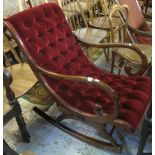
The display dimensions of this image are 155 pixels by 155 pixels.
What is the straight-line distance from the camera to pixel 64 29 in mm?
1883

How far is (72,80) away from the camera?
1390 mm

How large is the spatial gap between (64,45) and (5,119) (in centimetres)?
82

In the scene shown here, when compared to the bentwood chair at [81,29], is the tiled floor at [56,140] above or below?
below

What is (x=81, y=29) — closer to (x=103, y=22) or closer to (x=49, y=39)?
(x=103, y=22)

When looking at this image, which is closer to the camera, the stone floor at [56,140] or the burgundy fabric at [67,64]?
the burgundy fabric at [67,64]

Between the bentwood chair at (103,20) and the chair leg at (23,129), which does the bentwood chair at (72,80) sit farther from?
the bentwood chair at (103,20)

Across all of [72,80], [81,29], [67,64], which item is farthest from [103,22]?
[72,80]

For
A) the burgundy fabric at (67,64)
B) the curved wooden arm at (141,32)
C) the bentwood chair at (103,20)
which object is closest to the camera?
the burgundy fabric at (67,64)

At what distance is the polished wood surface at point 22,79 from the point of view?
1.66 meters

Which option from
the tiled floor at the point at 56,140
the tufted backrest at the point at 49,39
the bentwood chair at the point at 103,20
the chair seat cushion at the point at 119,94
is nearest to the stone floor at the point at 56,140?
the tiled floor at the point at 56,140

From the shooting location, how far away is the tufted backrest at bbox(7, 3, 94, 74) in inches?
61.3

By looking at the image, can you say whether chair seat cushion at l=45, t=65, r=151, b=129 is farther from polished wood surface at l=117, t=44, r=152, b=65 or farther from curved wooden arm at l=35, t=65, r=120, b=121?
polished wood surface at l=117, t=44, r=152, b=65

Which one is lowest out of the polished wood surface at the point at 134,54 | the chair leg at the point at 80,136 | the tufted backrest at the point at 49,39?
the chair leg at the point at 80,136

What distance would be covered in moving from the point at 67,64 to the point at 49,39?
0.84 feet
